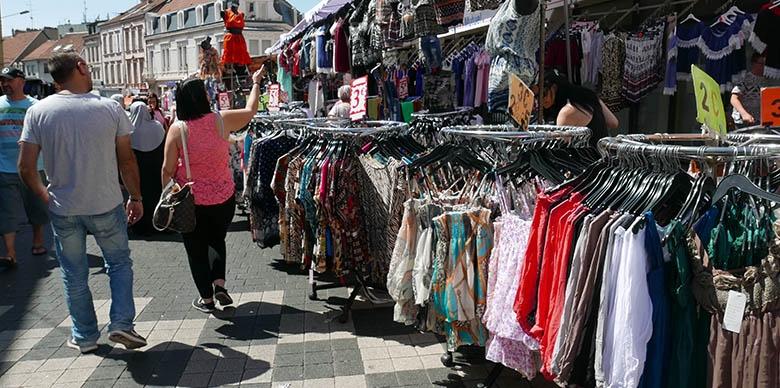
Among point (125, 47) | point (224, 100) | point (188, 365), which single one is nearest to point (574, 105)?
point (188, 365)

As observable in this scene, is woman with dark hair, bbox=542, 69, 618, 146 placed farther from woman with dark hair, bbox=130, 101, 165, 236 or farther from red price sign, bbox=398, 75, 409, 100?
woman with dark hair, bbox=130, 101, 165, 236

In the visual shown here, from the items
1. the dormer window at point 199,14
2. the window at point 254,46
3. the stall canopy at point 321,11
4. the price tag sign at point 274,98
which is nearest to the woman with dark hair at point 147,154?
the price tag sign at point 274,98

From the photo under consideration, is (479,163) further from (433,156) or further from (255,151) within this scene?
(255,151)

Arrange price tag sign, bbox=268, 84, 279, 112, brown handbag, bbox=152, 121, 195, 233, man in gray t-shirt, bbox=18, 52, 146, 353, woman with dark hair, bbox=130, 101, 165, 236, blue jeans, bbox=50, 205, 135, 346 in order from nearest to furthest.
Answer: man in gray t-shirt, bbox=18, 52, 146, 353
blue jeans, bbox=50, 205, 135, 346
brown handbag, bbox=152, 121, 195, 233
price tag sign, bbox=268, 84, 279, 112
woman with dark hair, bbox=130, 101, 165, 236

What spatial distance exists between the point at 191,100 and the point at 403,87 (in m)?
A: 3.97

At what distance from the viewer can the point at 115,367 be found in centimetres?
352

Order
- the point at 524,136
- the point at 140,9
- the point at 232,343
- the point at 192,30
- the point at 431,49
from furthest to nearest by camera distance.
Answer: the point at 140,9, the point at 192,30, the point at 431,49, the point at 232,343, the point at 524,136

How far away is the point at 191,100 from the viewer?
4094mm

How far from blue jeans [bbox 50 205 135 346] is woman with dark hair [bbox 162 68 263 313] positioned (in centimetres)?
57

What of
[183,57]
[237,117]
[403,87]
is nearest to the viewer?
[237,117]

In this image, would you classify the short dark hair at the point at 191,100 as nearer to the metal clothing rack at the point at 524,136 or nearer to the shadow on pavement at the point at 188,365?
the shadow on pavement at the point at 188,365

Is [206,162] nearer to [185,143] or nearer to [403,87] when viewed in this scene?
[185,143]

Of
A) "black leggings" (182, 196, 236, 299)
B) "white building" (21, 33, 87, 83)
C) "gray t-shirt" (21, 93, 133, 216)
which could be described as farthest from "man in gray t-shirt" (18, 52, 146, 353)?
"white building" (21, 33, 87, 83)

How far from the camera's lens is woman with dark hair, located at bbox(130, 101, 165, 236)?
7176 millimetres
